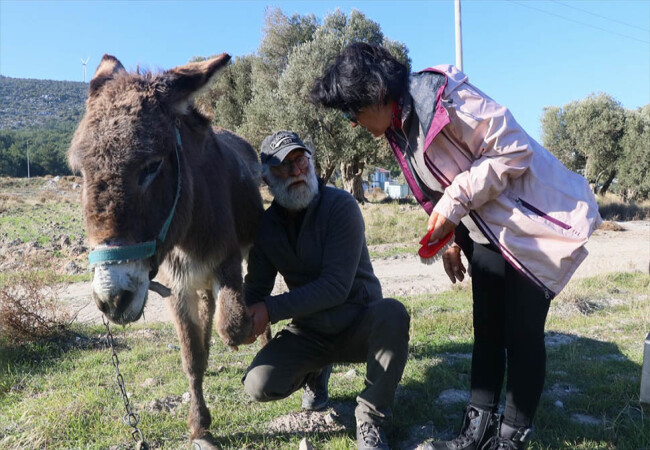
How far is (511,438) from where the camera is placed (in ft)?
7.68

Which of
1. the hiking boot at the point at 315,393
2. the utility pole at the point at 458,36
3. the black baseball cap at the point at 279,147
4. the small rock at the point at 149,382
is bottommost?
the small rock at the point at 149,382

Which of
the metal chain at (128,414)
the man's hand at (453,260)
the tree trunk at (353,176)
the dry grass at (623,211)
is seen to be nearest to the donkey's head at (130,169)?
the metal chain at (128,414)

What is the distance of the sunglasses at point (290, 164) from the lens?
Answer: 9.71 ft

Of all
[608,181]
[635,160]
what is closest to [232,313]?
[635,160]

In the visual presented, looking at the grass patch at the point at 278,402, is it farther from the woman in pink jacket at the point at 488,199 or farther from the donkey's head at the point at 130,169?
the donkey's head at the point at 130,169

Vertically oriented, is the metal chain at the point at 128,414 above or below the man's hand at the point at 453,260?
below

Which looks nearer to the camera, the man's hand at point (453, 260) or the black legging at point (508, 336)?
the black legging at point (508, 336)

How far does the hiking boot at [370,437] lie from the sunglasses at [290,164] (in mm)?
1663

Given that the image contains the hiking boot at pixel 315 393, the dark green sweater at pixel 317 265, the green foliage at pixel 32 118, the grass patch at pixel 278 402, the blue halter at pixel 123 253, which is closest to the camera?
the blue halter at pixel 123 253

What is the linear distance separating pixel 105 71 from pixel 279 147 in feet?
3.60

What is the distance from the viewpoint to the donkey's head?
1.89m

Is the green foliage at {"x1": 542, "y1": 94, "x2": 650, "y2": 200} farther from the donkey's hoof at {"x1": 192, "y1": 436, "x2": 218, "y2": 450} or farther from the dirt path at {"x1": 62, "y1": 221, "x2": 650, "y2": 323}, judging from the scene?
the donkey's hoof at {"x1": 192, "y1": 436, "x2": 218, "y2": 450}

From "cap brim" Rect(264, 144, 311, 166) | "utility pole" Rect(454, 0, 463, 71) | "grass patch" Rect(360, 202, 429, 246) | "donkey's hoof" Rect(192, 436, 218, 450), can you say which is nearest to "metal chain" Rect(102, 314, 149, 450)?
"donkey's hoof" Rect(192, 436, 218, 450)

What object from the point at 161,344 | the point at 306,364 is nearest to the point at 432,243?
the point at 306,364
